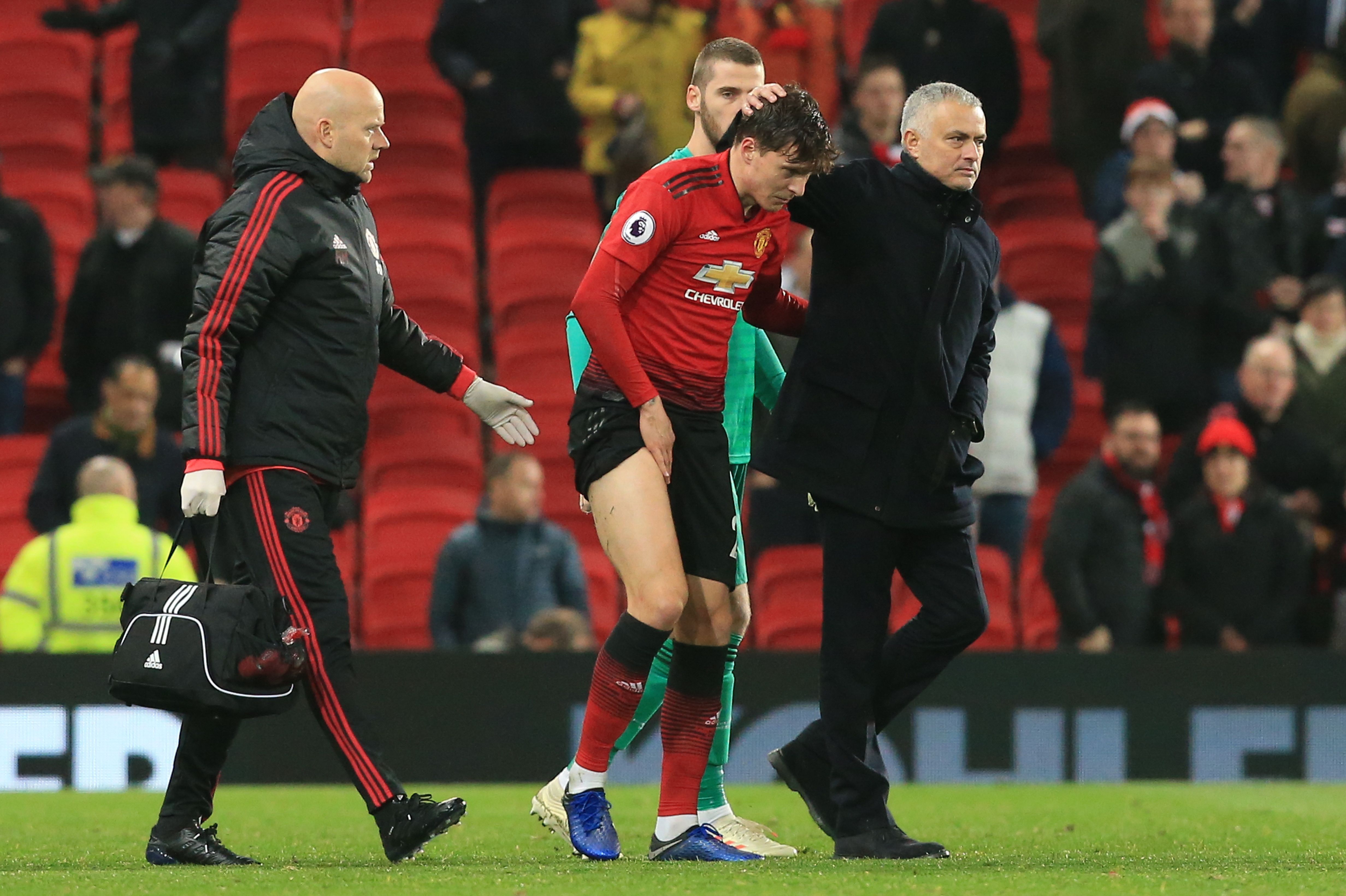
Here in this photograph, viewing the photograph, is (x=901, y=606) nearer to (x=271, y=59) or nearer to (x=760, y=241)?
(x=760, y=241)

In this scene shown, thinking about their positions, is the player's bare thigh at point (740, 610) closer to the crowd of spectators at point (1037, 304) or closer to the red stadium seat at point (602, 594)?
the crowd of spectators at point (1037, 304)

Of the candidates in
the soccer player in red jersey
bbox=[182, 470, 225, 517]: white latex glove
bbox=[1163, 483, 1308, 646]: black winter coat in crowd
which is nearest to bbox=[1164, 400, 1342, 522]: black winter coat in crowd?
bbox=[1163, 483, 1308, 646]: black winter coat in crowd

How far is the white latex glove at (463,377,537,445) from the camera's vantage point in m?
5.69

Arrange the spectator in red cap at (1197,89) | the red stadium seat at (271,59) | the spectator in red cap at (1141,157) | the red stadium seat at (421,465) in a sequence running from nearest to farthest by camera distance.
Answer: the spectator in red cap at (1141,157) → the red stadium seat at (421,465) → the spectator in red cap at (1197,89) → the red stadium seat at (271,59)

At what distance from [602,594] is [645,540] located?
4.89 metres

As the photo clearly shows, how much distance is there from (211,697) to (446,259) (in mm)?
6955

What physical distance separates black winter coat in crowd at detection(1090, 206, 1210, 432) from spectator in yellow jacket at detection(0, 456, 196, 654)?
16.2 feet

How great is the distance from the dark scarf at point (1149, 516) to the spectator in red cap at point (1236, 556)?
0.37ft

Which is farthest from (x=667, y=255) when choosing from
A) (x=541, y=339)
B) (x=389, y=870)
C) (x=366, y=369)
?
(x=541, y=339)

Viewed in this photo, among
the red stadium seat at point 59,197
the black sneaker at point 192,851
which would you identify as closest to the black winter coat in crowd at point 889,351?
the black sneaker at point 192,851

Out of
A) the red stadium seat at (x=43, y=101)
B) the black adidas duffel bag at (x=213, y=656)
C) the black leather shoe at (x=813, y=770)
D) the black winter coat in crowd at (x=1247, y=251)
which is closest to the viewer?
the black adidas duffel bag at (x=213, y=656)

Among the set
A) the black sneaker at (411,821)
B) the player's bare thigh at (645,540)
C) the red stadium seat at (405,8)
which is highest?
the red stadium seat at (405,8)

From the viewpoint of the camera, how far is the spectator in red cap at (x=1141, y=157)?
10.4m

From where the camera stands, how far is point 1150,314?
1030 cm
